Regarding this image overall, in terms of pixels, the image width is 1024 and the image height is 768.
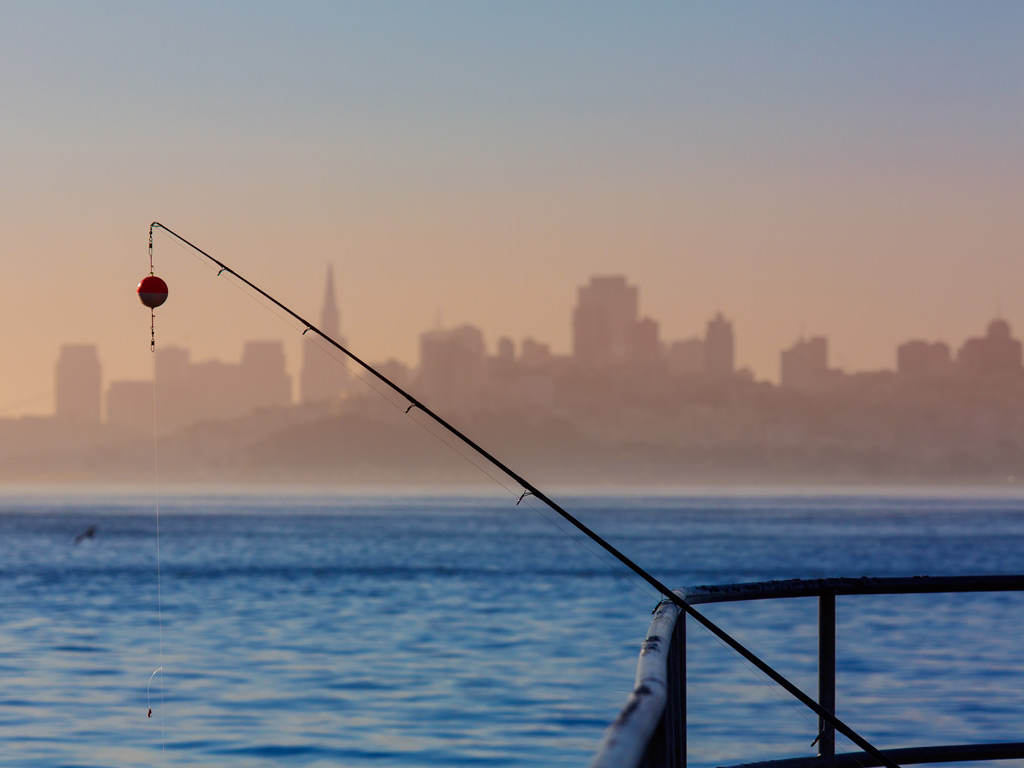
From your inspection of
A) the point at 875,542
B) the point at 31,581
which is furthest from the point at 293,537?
the point at 31,581

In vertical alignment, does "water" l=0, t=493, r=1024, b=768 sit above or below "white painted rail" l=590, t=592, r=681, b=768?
below

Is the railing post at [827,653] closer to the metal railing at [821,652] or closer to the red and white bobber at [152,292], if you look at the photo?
the metal railing at [821,652]

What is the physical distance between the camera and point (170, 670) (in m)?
22.9

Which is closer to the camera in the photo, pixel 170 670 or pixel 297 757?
pixel 297 757

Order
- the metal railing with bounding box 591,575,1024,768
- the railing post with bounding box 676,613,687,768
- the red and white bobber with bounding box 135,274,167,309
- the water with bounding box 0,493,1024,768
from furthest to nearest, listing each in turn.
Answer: the water with bounding box 0,493,1024,768, the red and white bobber with bounding box 135,274,167,309, the railing post with bounding box 676,613,687,768, the metal railing with bounding box 591,575,1024,768

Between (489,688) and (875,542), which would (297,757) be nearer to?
(489,688)

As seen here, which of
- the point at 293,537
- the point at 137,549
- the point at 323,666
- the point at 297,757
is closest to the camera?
the point at 297,757

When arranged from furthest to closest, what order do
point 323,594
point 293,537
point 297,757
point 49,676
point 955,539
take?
point 293,537, point 955,539, point 323,594, point 49,676, point 297,757

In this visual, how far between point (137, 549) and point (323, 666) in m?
69.8

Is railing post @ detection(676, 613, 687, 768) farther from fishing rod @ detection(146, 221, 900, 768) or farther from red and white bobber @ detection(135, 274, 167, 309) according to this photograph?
red and white bobber @ detection(135, 274, 167, 309)

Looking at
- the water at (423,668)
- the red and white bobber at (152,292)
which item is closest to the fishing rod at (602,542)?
the red and white bobber at (152,292)

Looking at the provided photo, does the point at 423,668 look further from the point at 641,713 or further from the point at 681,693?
the point at 641,713

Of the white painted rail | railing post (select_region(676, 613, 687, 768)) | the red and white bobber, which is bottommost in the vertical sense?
railing post (select_region(676, 613, 687, 768))

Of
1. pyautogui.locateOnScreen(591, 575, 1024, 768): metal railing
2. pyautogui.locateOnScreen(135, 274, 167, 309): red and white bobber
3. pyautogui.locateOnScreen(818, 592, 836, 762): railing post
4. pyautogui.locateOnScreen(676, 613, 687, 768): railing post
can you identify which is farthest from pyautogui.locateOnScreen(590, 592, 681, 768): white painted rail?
pyautogui.locateOnScreen(135, 274, 167, 309): red and white bobber
